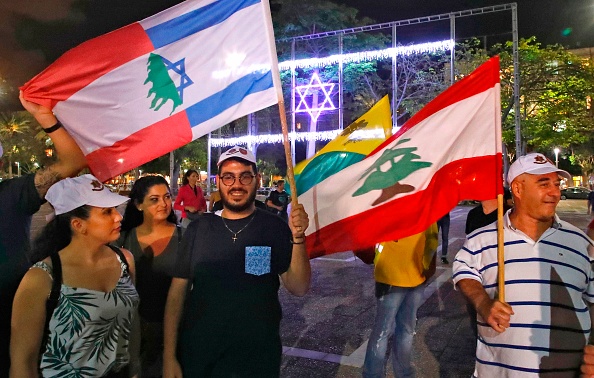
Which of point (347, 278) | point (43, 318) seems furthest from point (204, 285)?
point (347, 278)

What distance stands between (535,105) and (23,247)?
2996 cm

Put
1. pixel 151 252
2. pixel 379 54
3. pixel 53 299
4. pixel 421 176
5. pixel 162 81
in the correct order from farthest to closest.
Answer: pixel 379 54 < pixel 151 252 < pixel 162 81 < pixel 421 176 < pixel 53 299

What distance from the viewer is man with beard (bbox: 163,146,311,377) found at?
106 inches

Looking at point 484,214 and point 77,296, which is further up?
point 484,214

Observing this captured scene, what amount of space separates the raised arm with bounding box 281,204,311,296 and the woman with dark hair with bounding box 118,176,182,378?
3.33ft

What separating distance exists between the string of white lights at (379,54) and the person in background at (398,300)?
1899 cm

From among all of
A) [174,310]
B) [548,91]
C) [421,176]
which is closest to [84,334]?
[174,310]

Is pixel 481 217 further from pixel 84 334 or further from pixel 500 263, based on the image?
pixel 84 334

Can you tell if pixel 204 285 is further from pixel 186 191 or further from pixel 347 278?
pixel 186 191

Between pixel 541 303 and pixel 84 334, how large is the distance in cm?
238

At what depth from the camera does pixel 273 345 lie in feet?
9.09

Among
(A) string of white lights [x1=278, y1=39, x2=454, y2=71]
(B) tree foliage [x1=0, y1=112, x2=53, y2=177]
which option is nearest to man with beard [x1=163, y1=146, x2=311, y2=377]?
(A) string of white lights [x1=278, y1=39, x2=454, y2=71]

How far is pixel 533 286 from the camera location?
2541 millimetres

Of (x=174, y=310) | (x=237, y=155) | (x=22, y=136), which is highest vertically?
(x=22, y=136)
